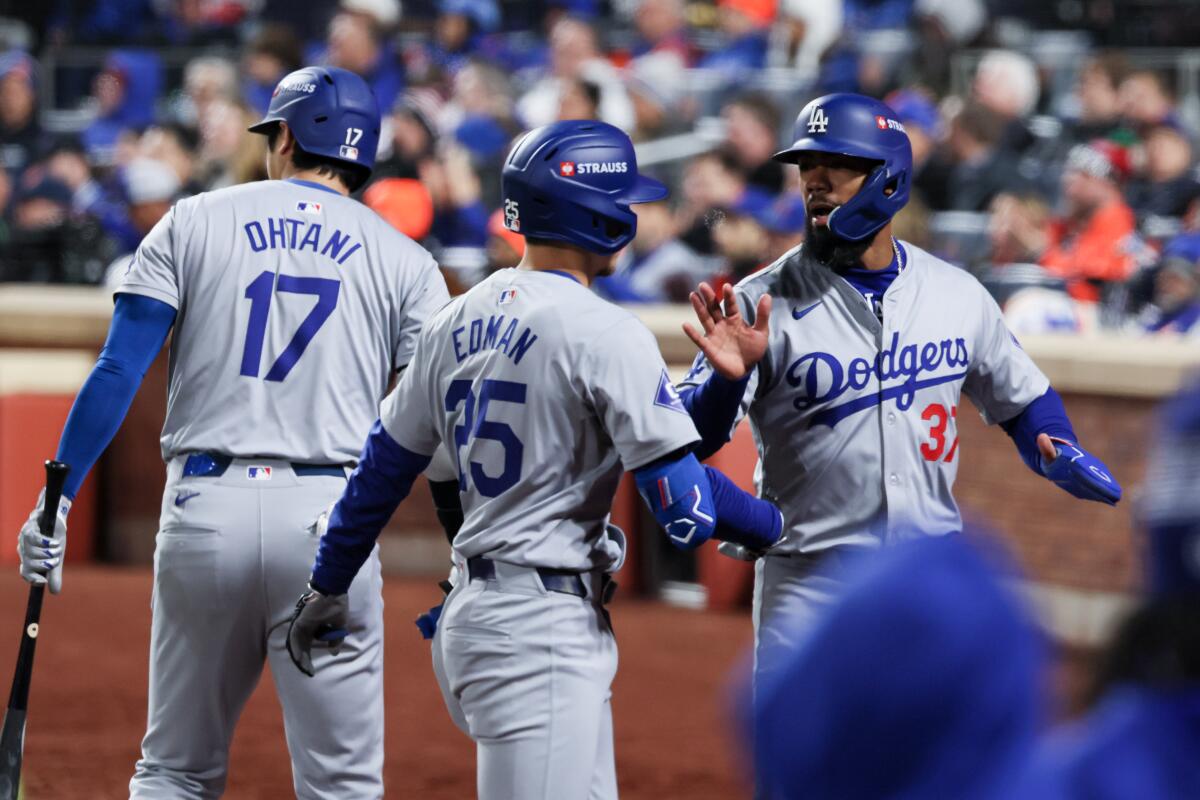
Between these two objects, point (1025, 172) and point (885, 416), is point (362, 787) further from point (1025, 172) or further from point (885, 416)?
point (1025, 172)

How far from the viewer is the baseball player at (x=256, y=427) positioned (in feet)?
13.0

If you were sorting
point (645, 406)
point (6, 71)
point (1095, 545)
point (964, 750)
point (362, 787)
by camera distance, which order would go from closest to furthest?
point (964, 750) → point (645, 406) → point (362, 787) → point (1095, 545) → point (6, 71)

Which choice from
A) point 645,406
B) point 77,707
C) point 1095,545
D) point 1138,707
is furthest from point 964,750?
point 1095,545

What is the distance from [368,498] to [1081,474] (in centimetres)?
174

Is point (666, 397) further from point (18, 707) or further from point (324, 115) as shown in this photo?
point (18, 707)

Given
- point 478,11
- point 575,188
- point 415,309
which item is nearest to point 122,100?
point 478,11

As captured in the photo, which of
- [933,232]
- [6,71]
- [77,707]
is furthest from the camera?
[6,71]

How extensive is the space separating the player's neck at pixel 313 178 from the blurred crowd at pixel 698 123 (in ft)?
13.4

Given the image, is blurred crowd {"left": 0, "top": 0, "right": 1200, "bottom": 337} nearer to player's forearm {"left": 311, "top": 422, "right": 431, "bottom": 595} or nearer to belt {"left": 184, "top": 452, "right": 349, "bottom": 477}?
belt {"left": 184, "top": 452, "right": 349, "bottom": 477}

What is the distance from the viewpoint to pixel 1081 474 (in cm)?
412

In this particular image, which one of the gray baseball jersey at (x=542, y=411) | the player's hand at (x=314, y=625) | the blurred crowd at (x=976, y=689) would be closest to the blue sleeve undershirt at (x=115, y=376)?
the player's hand at (x=314, y=625)

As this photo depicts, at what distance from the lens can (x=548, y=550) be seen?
3355 millimetres

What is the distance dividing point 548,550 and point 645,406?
0.35m

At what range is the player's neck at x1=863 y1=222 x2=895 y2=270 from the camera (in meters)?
4.22
